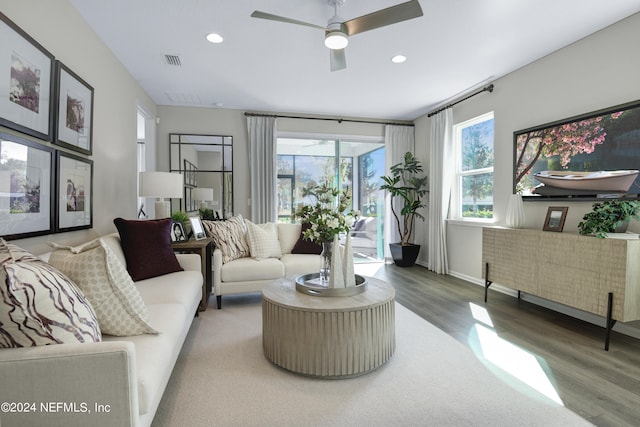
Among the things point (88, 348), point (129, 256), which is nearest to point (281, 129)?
point (129, 256)

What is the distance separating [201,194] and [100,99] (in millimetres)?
2206

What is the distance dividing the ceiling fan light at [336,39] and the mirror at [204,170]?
3133mm

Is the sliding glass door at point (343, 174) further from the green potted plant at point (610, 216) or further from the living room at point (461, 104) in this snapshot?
the green potted plant at point (610, 216)

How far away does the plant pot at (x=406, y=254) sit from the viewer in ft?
18.1

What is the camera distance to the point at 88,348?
3.53 feet

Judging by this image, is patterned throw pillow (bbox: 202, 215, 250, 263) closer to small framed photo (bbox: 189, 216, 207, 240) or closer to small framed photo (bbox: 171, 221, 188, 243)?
small framed photo (bbox: 189, 216, 207, 240)

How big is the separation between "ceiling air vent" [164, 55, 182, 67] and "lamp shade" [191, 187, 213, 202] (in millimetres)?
1984

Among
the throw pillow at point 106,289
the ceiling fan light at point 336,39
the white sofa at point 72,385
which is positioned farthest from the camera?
the ceiling fan light at point 336,39

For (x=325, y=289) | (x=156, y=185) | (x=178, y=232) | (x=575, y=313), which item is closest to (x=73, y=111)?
(x=156, y=185)

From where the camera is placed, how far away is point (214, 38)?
120 inches

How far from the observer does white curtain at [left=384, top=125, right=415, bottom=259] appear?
A: 5898 millimetres

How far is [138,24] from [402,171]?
4.27 m

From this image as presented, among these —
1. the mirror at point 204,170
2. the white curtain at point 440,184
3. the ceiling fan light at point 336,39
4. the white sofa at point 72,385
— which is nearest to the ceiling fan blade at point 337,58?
the ceiling fan light at point 336,39

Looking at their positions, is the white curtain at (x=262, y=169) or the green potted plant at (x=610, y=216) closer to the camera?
the green potted plant at (x=610, y=216)
